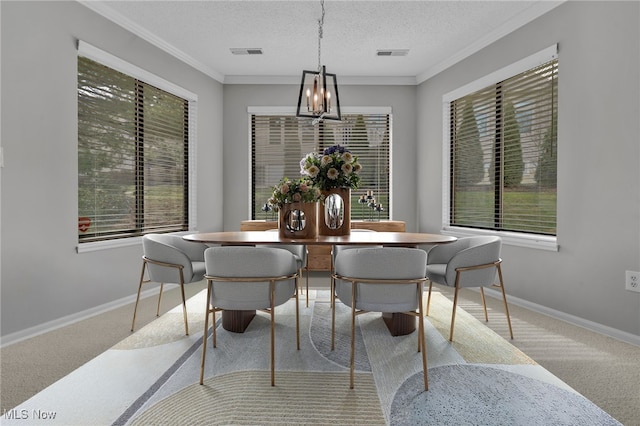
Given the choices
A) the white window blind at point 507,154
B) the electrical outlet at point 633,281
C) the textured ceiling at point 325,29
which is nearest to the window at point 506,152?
Result: the white window blind at point 507,154

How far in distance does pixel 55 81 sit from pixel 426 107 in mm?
4004

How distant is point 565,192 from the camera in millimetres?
3025

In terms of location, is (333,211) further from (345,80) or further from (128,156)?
(345,80)

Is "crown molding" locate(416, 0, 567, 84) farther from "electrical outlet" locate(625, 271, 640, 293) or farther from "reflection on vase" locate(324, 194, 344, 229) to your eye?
"reflection on vase" locate(324, 194, 344, 229)

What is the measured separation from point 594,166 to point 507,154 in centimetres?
101

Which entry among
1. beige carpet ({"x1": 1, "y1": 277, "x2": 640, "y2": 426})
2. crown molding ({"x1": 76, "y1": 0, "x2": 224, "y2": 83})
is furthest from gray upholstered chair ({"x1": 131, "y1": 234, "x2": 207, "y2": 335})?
crown molding ({"x1": 76, "y1": 0, "x2": 224, "y2": 83})

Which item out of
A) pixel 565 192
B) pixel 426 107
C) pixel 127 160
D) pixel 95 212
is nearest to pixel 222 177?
pixel 127 160

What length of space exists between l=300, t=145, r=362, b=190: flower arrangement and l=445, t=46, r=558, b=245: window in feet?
6.19

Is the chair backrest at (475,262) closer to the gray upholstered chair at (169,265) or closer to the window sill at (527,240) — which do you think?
the window sill at (527,240)

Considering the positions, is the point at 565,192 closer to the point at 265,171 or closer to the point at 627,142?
the point at 627,142

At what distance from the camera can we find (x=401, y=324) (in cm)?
261

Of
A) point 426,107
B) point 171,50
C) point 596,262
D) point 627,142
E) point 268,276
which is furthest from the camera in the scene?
point 426,107

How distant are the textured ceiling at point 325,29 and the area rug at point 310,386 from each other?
272 centimetres
